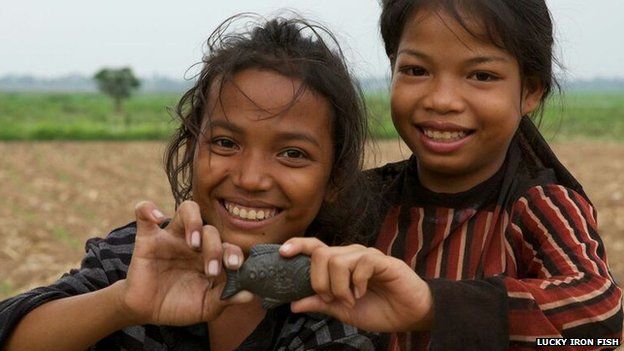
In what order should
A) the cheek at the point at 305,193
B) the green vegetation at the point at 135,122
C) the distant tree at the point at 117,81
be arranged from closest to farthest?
the cheek at the point at 305,193
the green vegetation at the point at 135,122
the distant tree at the point at 117,81

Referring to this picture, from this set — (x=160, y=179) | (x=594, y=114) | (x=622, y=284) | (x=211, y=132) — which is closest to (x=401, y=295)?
(x=211, y=132)

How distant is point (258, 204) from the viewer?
2.05 m

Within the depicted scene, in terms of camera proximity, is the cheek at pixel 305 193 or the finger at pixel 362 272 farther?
the cheek at pixel 305 193

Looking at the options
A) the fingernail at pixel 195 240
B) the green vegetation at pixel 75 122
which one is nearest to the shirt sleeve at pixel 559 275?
the fingernail at pixel 195 240

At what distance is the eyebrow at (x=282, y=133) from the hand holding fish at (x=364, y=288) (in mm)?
452

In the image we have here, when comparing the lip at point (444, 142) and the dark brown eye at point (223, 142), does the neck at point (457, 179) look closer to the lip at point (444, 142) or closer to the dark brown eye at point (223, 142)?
the lip at point (444, 142)

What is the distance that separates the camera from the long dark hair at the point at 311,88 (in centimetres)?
218

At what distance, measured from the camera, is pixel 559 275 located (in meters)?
1.90

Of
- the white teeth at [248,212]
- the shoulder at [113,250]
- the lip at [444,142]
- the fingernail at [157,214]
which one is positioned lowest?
the shoulder at [113,250]

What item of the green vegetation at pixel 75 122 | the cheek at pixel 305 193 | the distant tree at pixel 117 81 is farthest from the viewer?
the distant tree at pixel 117 81

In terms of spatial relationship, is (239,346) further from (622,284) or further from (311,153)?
(622,284)

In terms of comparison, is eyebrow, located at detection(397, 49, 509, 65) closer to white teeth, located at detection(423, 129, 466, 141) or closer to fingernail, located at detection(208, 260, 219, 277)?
white teeth, located at detection(423, 129, 466, 141)

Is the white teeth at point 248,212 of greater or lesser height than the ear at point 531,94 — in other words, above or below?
below

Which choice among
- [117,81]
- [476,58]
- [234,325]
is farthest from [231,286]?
[117,81]
